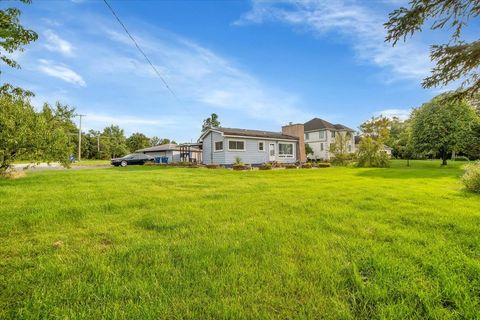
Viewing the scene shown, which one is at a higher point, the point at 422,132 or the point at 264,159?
the point at 422,132

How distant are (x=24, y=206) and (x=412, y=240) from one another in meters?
7.81

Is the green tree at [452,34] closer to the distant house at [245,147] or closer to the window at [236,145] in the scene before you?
the distant house at [245,147]


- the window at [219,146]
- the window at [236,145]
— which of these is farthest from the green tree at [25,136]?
the window at [236,145]

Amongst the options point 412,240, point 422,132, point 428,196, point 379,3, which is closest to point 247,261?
point 412,240

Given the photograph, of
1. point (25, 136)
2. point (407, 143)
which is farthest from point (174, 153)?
point (407, 143)

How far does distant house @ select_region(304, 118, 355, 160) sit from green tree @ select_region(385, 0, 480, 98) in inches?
1436

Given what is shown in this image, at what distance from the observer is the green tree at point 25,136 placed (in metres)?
9.48

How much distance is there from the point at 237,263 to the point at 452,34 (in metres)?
6.37

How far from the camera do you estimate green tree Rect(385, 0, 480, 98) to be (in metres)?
4.30

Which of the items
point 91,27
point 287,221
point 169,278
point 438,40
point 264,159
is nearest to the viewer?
point 169,278

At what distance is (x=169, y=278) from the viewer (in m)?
2.55

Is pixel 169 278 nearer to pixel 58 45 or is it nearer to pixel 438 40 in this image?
pixel 438 40

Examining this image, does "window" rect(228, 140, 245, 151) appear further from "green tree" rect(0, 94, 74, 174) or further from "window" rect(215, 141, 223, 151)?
"green tree" rect(0, 94, 74, 174)

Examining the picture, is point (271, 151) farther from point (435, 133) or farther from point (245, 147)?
point (435, 133)
